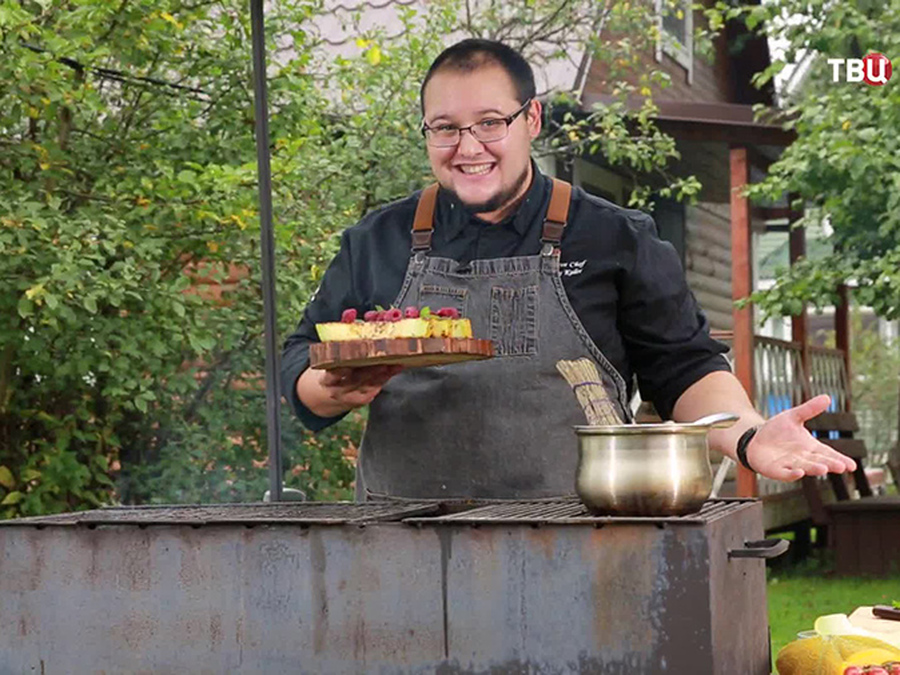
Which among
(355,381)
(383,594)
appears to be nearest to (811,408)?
(383,594)

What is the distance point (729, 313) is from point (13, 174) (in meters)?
9.64

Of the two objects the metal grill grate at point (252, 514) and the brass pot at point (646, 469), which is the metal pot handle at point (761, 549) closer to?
the brass pot at point (646, 469)

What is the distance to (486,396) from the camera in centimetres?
305

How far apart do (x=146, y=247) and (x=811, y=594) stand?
534 centimetres

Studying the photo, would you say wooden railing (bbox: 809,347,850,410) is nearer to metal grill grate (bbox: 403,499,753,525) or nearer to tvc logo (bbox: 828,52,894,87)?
tvc logo (bbox: 828,52,894,87)

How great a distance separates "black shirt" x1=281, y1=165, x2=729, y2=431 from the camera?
312 centimetres

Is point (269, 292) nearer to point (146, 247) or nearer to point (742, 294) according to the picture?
point (146, 247)

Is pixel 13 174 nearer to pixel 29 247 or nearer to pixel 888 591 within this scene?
pixel 29 247

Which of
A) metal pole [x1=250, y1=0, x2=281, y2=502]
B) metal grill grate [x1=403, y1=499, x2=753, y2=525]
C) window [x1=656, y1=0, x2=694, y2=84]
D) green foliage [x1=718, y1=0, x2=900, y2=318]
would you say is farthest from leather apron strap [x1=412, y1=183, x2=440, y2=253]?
window [x1=656, y1=0, x2=694, y2=84]

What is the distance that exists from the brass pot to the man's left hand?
0.26m

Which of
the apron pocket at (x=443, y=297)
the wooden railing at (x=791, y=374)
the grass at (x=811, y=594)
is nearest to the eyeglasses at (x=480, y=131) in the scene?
the apron pocket at (x=443, y=297)

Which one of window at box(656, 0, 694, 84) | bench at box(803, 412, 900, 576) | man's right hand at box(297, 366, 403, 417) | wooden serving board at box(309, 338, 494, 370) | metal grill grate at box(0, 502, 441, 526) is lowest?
bench at box(803, 412, 900, 576)

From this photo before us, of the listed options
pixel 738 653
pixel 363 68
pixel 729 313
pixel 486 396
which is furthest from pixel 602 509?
pixel 729 313

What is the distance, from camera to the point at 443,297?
10.4 feet
